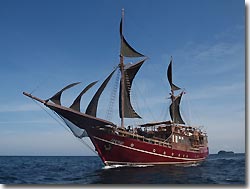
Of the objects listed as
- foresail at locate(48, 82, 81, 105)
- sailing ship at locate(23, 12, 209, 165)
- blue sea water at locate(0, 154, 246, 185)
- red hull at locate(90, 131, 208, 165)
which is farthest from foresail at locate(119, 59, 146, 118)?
foresail at locate(48, 82, 81, 105)

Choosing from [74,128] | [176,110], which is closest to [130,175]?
[74,128]

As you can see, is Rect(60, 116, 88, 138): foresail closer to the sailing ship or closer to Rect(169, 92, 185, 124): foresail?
the sailing ship

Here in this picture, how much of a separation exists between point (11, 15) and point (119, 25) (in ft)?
6.25

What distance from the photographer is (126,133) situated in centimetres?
1023

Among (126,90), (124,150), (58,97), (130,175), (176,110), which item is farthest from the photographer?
(176,110)

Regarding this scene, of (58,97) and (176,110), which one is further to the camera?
(176,110)

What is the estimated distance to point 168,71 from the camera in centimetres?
659

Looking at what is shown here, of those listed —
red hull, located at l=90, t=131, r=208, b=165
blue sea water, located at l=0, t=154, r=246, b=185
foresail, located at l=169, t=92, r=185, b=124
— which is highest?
foresail, located at l=169, t=92, r=185, b=124

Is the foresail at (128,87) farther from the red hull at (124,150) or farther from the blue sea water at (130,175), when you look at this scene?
the blue sea water at (130,175)

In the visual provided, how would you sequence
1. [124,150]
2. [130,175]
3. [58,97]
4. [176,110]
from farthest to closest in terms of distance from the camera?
[176,110] → [124,150] → [58,97] → [130,175]

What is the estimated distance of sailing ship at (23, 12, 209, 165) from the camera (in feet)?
26.4

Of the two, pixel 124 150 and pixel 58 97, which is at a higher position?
pixel 58 97

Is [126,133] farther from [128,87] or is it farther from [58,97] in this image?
[58,97]

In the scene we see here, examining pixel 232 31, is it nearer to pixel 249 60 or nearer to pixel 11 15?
pixel 249 60
